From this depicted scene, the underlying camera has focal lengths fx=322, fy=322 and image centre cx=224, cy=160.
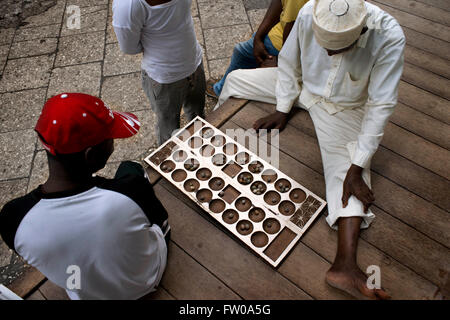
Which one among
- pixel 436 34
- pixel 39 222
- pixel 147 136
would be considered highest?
pixel 39 222

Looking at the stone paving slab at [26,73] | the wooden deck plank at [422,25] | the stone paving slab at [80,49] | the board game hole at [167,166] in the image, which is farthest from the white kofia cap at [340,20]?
the stone paving slab at [26,73]

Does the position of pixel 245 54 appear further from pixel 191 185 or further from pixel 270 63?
pixel 191 185

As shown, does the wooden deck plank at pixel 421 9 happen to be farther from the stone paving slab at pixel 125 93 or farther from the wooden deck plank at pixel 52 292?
the wooden deck plank at pixel 52 292

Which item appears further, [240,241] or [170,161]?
[170,161]

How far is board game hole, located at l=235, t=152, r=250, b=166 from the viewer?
1.87 m

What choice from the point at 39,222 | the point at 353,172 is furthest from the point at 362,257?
the point at 39,222

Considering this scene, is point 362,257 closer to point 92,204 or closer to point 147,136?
point 92,204

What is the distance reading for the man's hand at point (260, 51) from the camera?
2.33m

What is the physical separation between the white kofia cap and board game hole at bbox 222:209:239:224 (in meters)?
0.95

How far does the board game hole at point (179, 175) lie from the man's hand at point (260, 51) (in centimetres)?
108

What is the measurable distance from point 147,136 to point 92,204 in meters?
1.92

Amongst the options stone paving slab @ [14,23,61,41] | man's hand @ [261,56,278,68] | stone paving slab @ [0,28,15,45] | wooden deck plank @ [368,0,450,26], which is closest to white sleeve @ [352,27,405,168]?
man's hand @ [261,56,278,68]

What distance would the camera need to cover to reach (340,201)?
163cm
